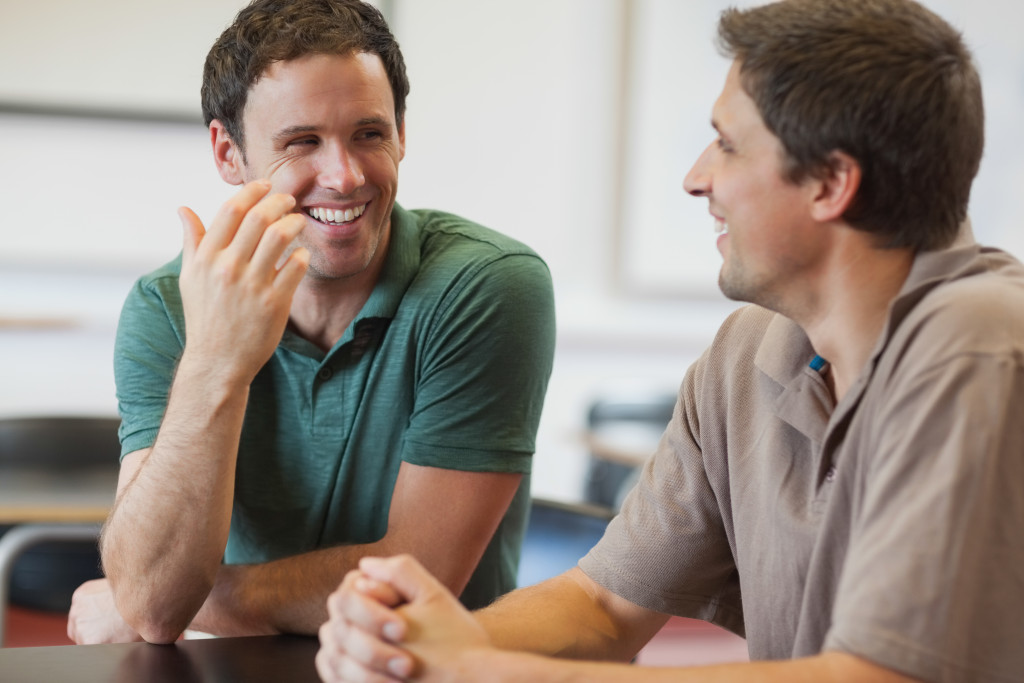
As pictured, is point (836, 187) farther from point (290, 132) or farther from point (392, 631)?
point (290, 132)

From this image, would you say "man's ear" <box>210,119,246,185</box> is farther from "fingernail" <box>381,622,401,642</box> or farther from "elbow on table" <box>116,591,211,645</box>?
"fingernail" <box>381,622,401,642</box>

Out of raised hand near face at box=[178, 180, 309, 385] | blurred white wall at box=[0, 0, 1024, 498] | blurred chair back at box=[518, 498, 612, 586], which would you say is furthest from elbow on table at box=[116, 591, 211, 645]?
blurred white wall at box=[0, 0, 1024, 498]

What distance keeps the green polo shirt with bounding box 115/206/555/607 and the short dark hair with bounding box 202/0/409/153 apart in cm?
26

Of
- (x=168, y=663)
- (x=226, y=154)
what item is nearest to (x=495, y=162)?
(x=226, y=154)

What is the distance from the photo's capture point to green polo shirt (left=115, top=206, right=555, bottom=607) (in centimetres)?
162

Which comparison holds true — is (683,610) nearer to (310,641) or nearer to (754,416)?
(754,416)

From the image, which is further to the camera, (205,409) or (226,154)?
(226,154)

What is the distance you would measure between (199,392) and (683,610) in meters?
0.69

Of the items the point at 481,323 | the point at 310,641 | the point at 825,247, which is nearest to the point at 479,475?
the point at 481,323

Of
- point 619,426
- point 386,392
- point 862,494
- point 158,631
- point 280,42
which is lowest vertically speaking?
point 619,426

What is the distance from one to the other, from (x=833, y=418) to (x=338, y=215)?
0.84 metres

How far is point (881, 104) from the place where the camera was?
1.01 m

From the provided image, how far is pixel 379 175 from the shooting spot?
1669 millimetres

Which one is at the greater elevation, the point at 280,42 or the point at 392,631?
the point at 280,42
